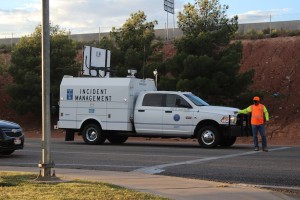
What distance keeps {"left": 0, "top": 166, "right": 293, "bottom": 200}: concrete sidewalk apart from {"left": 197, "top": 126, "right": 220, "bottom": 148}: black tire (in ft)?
23.7

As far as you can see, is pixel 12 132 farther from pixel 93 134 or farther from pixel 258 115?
pixel 258 115

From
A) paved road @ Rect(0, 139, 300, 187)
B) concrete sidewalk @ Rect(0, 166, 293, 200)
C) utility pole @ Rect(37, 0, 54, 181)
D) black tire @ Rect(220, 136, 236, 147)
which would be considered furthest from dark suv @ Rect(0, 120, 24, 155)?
black tire @ Rect(220, 136, 236, 147)

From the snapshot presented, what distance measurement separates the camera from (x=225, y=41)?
30453 mm

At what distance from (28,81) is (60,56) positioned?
2.94 m

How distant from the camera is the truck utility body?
62.0ft

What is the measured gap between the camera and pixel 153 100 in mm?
20125

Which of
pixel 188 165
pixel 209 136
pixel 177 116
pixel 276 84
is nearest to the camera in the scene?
pixel 188 165

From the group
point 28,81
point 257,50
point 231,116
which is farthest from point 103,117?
point 257,50

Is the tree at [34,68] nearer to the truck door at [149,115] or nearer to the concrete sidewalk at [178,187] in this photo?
the truck door at [149,115]

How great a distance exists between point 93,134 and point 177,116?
3.86 meters

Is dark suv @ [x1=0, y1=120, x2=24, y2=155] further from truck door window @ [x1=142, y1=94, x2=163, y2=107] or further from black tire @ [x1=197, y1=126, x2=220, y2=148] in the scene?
black tire @ [x1=197, y1=126, x2=220, y2=148]

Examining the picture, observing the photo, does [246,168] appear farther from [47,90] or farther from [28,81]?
[28,81]

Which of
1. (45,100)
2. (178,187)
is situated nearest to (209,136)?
(178,187)

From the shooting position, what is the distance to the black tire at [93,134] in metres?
20.9
